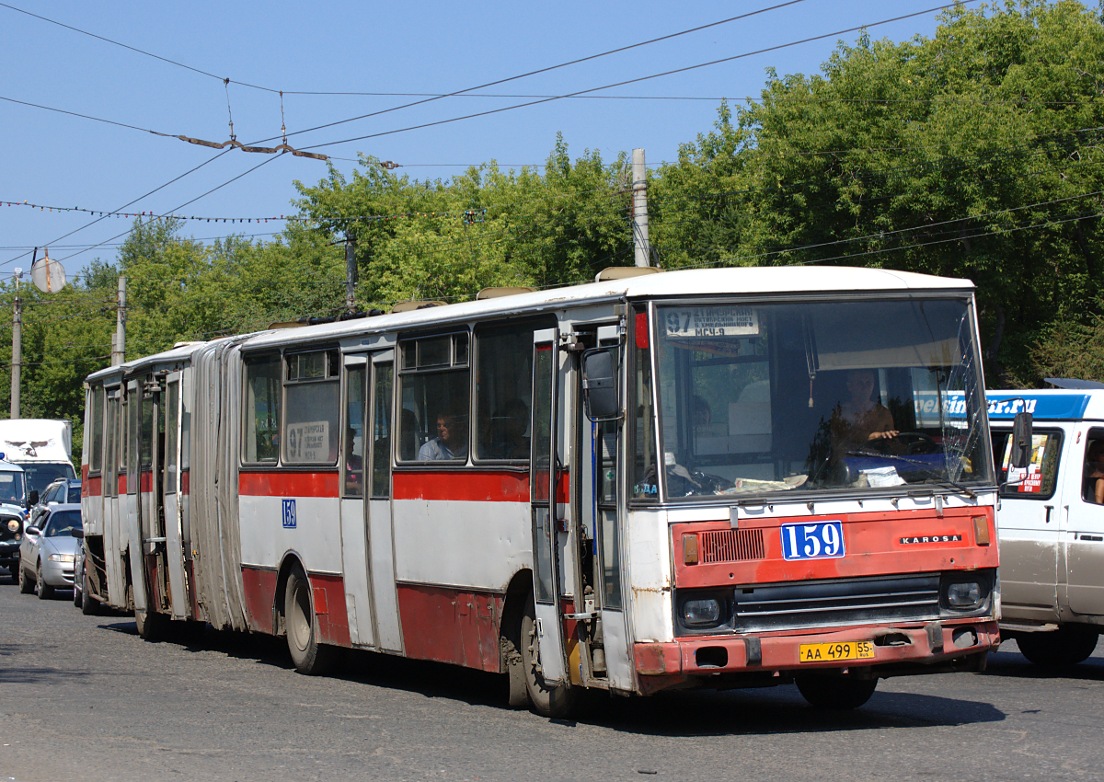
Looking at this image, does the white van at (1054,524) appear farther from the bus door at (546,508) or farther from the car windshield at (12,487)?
the car windshield at (12,487)

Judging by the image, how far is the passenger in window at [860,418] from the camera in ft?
32.4

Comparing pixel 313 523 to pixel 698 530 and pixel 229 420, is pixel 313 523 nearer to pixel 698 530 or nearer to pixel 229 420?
pixel 229 420

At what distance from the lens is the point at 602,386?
972cm

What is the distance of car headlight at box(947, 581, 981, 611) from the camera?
994 cm

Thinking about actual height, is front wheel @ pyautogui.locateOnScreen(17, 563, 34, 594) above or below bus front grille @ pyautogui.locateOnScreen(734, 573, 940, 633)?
below

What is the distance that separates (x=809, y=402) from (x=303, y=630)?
21.7 feet

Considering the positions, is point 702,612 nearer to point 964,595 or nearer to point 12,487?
point 964,595

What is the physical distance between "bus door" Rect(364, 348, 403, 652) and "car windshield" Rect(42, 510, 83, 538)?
48.4 ft

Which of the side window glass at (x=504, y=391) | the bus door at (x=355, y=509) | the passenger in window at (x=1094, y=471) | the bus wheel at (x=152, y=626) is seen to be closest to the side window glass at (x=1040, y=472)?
the passenger in window at (x=1094, y=471)

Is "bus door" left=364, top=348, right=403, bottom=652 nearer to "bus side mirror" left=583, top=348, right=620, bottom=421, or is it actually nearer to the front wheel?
"bus side mirror" left=583, top=348, right=620, bottom=421

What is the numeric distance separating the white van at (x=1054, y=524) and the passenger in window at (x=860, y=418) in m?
4.15

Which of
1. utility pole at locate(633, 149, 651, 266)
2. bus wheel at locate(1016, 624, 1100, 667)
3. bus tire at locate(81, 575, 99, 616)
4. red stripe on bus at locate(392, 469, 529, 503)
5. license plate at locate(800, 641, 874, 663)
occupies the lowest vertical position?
bus wheel at locate(1016, 624, 1100, 667)

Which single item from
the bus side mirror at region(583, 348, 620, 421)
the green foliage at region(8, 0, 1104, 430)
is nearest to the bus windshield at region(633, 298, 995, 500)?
the bus side mirror at region(583, 348, 620, 421)

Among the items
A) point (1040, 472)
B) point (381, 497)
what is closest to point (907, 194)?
point (1040, 472)
